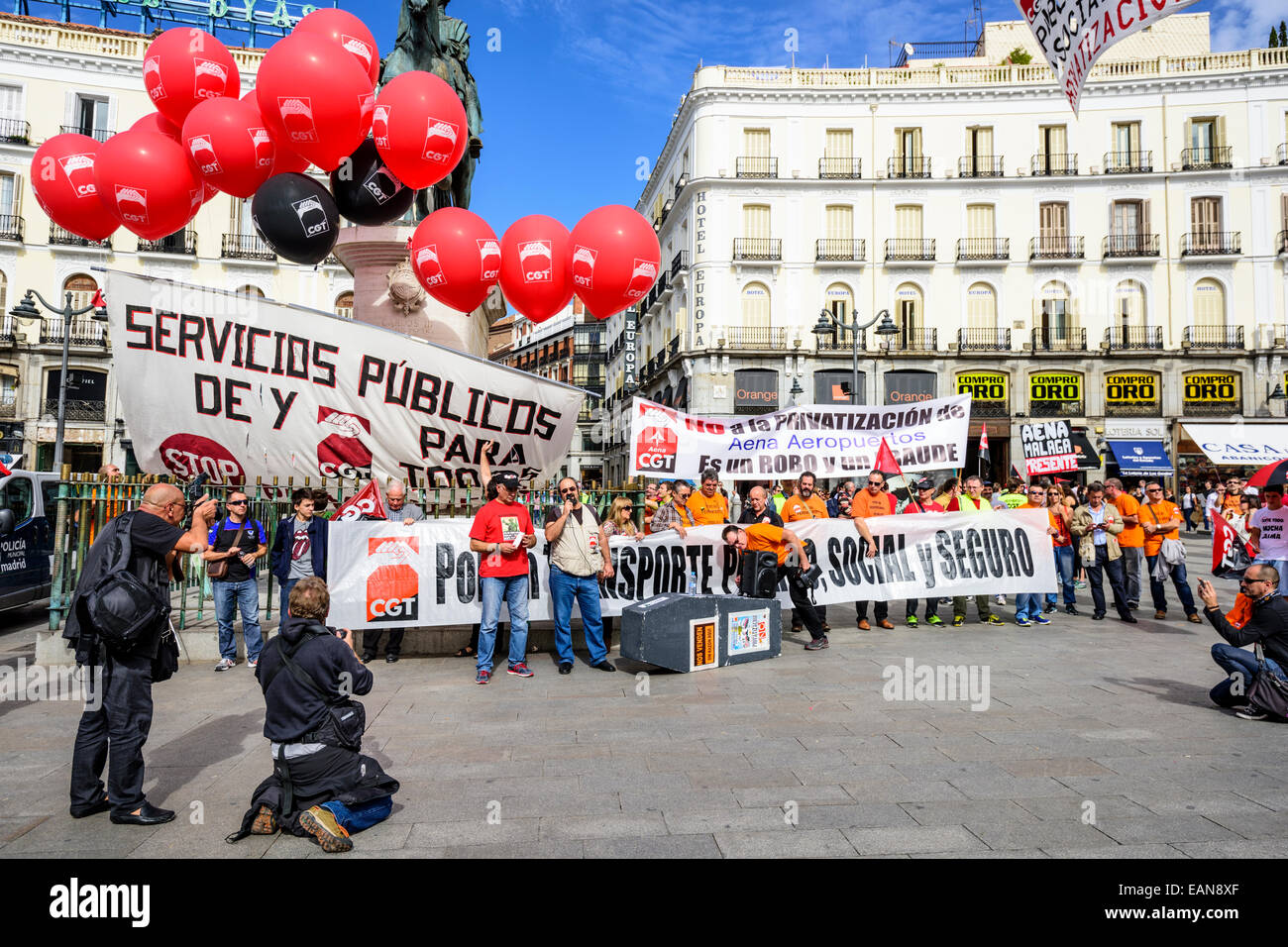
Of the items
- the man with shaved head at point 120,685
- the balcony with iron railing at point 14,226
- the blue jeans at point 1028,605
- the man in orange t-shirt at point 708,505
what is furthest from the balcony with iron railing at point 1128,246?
the balcony with iron railing at point 14,226

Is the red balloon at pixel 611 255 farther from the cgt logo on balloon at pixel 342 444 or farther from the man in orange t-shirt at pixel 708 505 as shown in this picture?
the man in orange t-shirt at pixel 708 505

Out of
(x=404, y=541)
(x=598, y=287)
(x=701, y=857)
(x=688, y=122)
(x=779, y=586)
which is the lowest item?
(x=701, y=857)

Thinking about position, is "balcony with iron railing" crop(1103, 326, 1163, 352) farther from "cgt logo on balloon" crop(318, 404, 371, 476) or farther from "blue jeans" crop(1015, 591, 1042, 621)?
"cgt logo on balloon" crop(318, 404, 371, 476)

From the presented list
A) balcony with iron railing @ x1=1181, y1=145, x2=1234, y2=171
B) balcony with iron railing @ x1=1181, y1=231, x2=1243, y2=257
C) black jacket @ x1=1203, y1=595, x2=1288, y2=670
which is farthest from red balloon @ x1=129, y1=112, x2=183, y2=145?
balcony with iron railing @ x1=1181, y1=145, x2=1234, y2=171

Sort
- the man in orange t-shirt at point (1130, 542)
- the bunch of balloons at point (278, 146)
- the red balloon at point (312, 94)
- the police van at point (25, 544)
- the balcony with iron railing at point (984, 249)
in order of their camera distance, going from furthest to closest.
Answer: the balcony with iron railing at point (984, 249) → the man in orange t-shirt at point (1130, 542) → the police van at point (25, 544) → the bunch of balloons at point (278, 146) → the red balloon at point (312, 94)

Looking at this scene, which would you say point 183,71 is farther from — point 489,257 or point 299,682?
point 299,682

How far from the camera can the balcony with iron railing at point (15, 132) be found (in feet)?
107

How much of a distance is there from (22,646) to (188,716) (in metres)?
4.33

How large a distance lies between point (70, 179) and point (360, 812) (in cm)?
637

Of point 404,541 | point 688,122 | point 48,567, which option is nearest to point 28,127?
point 688,122

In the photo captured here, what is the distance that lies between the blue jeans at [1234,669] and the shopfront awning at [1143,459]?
31.8 meters

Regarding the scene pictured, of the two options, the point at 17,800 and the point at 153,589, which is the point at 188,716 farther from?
the point at 153,589

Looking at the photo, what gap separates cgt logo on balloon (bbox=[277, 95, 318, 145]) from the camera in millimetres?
6234

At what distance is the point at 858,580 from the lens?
973 centimetres
